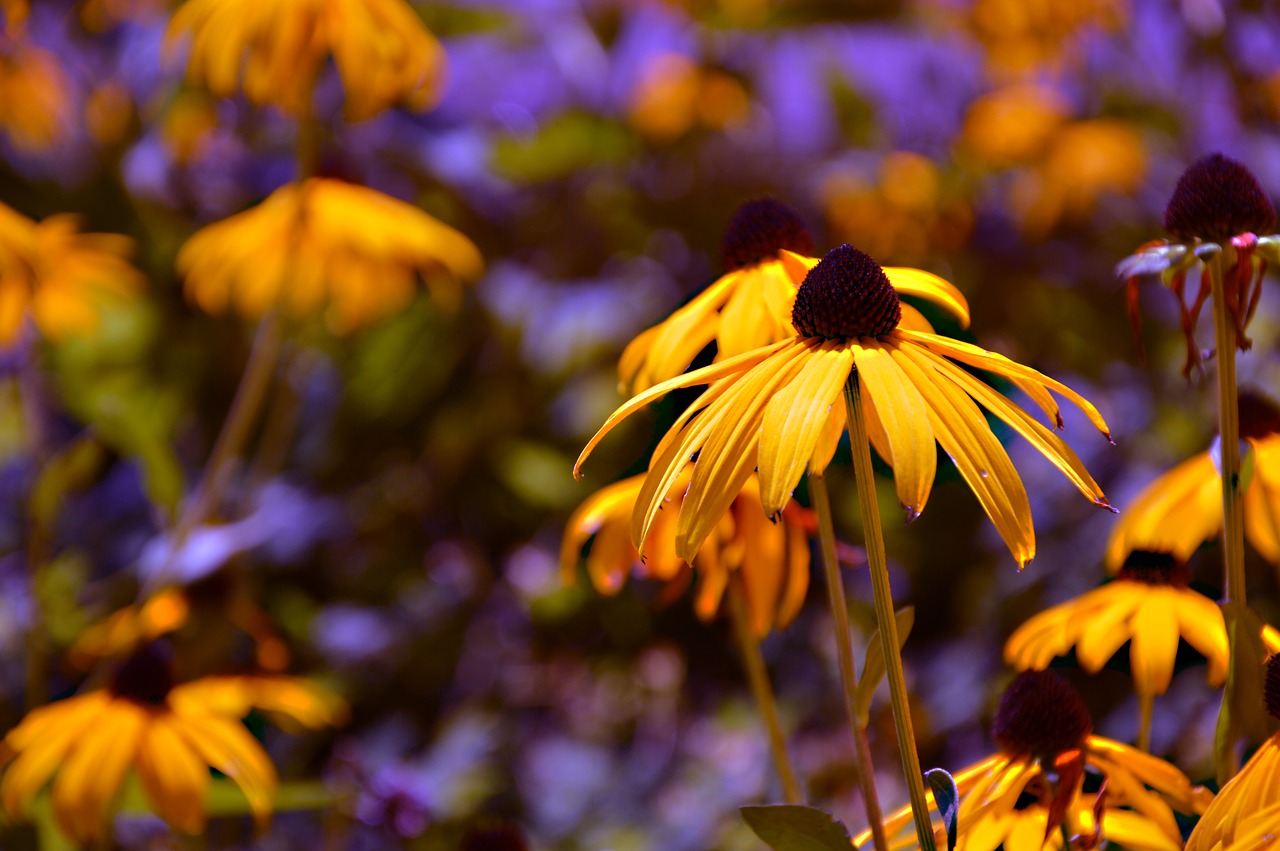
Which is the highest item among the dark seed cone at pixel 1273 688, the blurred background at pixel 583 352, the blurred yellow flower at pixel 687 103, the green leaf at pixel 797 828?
the dark seed cone at pixel 1273 688

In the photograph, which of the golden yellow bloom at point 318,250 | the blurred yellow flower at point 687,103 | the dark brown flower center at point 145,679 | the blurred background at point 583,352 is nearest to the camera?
the dark brown flower center at point 145,679

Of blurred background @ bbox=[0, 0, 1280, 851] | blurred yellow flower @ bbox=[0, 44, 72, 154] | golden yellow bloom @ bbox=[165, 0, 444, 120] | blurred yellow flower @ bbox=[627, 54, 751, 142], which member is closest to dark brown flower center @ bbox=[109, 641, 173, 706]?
blurred background @ bbox=[0, 0, 1280, 851]

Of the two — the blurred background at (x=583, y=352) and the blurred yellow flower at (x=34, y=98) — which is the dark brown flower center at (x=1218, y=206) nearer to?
the blurred background at (x=583, y=352)

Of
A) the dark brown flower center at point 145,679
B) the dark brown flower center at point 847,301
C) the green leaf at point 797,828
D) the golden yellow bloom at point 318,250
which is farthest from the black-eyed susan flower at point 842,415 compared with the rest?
the golden yellow bloom at point 318,250

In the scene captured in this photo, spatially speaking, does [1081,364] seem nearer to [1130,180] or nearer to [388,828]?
[1130,180]

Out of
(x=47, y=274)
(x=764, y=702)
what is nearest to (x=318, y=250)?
(x=47, y=274)

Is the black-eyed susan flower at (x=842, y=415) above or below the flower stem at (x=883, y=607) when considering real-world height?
above

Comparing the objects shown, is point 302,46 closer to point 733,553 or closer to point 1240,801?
point 733,553

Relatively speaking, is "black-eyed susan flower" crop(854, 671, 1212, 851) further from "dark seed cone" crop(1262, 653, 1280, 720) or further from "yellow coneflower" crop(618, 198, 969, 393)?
"yellow coneflower" crop(618, 198, 969, 393)
